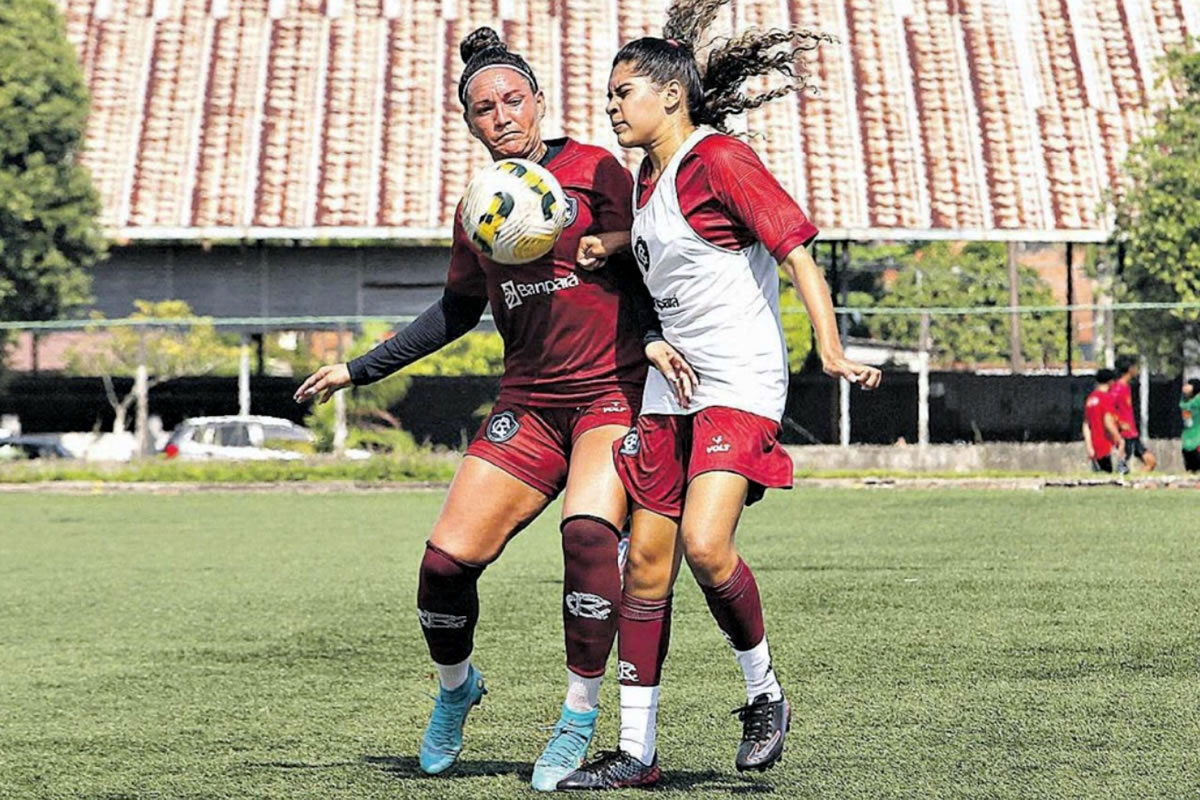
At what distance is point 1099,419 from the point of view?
24297 mm

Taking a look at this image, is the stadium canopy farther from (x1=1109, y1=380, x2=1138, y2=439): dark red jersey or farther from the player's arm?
the player's arm

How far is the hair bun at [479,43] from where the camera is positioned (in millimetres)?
6410

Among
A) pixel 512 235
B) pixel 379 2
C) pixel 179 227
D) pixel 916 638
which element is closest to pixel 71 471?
pixel 179 227

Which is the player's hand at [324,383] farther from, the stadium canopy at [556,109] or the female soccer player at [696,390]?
the stadium canopy at [556,109]

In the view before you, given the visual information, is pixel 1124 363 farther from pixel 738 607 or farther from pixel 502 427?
pixel 738 607

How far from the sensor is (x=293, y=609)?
427 inches

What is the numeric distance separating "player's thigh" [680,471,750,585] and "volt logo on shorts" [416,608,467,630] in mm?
835

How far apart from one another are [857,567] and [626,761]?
6.77 metres

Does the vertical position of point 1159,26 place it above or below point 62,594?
above

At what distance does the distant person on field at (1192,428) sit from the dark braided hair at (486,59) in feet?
62.8

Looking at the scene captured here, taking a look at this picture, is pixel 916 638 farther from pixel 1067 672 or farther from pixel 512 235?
pixel 512 235

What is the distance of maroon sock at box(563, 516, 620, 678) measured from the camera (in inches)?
232

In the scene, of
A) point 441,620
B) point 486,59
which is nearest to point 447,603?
point 441,620

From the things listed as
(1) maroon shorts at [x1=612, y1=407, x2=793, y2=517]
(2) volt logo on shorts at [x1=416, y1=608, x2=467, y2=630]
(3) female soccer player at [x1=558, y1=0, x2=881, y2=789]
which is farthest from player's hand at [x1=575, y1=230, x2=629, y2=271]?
(2) volt logo on shorts at [x1=416, y1=608, x2=467, y2=630]
